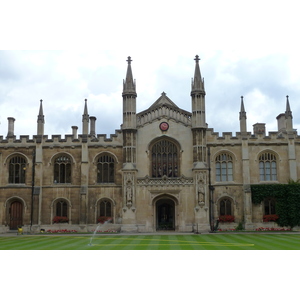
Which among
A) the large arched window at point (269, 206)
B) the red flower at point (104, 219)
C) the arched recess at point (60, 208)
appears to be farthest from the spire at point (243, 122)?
the arched recess at point (60, 208)

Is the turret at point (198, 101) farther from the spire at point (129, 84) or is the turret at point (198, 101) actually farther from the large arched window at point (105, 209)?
the large arched window at point (105, 209)

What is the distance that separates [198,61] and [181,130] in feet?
23.8

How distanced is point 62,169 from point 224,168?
650 inches

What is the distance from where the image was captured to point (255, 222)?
39.1m

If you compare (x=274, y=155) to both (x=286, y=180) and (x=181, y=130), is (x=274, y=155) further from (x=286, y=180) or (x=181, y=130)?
(x=181, y=130)

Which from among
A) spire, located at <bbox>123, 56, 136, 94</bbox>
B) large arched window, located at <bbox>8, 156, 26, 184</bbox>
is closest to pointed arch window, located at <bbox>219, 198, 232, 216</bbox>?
spire, located at <bbox>123, 56, 136, 94</bbox>

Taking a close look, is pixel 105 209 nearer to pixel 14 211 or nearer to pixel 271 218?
pixel 14 211

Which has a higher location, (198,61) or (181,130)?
(198,61)

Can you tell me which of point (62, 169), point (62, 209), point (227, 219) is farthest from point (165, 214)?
point (62, 169)

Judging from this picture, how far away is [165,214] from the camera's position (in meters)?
40.3

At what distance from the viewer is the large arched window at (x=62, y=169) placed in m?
41.3

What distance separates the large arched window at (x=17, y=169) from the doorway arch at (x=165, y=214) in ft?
46.3

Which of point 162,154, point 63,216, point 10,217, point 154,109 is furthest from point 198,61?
point 10,217

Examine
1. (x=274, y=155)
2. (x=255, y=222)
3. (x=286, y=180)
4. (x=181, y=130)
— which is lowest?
(x=255, y=222)
